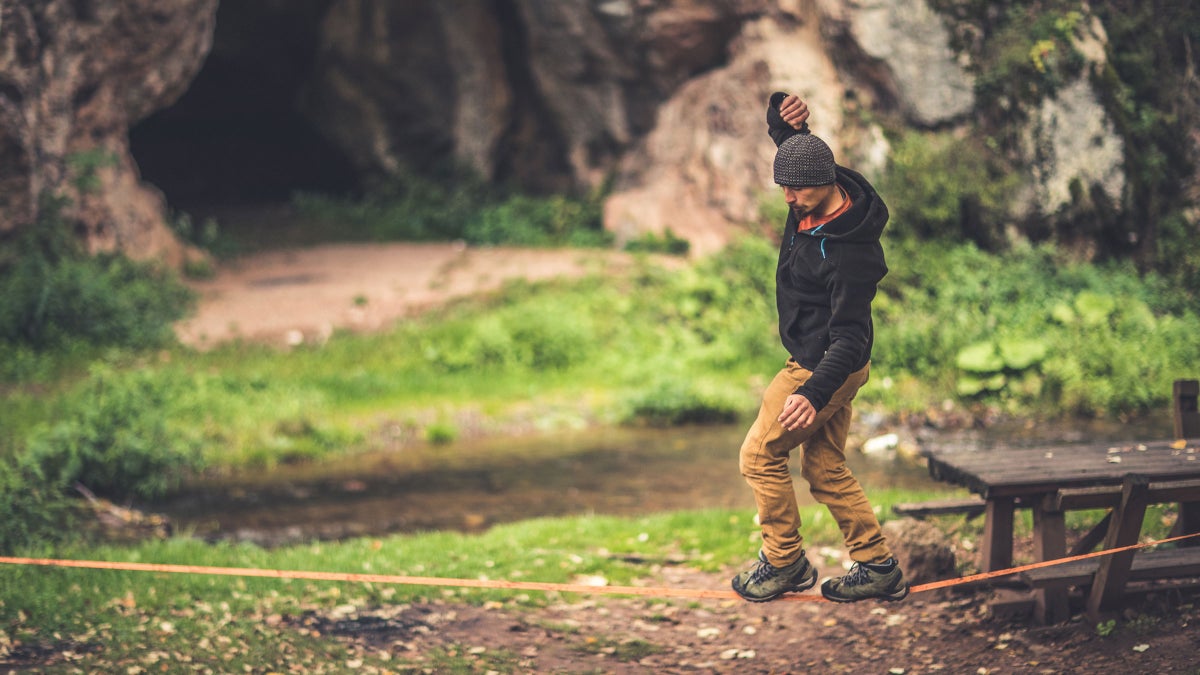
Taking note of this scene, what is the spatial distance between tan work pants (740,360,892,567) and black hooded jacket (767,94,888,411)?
0.15 meters

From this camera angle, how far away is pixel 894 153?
15977mm

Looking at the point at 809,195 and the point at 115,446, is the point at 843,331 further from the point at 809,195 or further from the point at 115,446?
the point at 115,446

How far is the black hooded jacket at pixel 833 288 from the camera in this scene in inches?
195

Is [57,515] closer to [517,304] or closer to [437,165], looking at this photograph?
[517,304]

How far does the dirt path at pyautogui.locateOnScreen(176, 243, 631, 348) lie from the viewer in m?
15.1

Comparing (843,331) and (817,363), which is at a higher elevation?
(843,331)

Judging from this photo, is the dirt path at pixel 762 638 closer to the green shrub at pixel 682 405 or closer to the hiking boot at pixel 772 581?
the hiking boot at pixel 772 581

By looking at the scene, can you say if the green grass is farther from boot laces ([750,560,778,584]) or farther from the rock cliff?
the rock cliff

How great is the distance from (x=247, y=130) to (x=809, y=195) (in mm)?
22249

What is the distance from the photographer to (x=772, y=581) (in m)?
5.40

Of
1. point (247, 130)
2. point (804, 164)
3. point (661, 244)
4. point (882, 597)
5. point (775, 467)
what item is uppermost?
point (247, 130)

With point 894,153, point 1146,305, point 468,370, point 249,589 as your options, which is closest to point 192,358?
point 468,370

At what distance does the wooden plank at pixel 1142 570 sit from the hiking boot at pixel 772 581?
112 cm

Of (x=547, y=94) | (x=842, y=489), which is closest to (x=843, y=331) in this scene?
(x=842, y=489)
